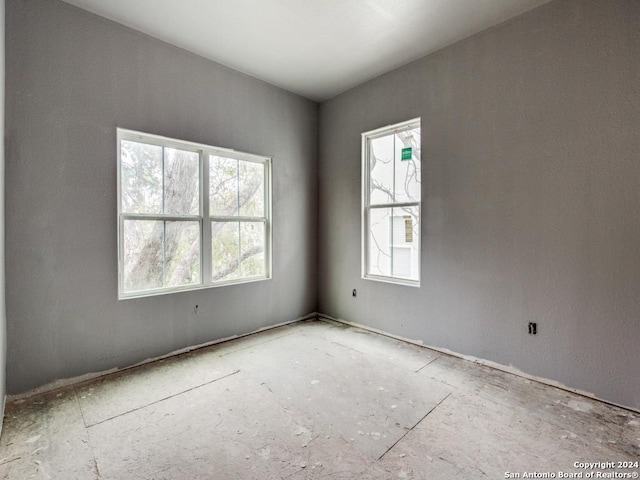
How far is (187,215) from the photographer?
3.25 m

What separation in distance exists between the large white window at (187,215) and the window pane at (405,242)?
61.5 inches

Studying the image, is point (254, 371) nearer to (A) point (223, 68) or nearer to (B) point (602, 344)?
(B) point (602, 344)

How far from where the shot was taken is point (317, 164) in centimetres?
452

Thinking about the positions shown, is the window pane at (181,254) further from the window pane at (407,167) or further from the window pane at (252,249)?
the window pane at (407,167)

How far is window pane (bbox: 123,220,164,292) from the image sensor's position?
2.90 m

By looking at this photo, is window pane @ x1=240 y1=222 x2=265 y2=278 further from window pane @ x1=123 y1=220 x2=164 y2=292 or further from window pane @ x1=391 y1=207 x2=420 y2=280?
window pane @ x1=391 y1=207 x2=420 y2=280

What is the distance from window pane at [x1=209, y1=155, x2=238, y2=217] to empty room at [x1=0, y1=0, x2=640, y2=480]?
0.03 m

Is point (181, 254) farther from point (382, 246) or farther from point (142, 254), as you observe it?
point (382, 246)

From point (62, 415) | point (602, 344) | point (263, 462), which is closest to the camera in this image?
point (263, 462)

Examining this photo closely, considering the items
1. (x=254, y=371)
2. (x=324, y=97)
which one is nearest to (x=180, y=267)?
(x=254, y=371)

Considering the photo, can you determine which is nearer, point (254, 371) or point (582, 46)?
point (582, 46)

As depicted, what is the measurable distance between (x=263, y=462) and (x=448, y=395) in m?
1.45

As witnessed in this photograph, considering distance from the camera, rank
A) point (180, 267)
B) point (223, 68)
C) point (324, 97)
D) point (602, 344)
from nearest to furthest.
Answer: point (602, 344), point (180, 267), point (223, 68), point (324, 97)

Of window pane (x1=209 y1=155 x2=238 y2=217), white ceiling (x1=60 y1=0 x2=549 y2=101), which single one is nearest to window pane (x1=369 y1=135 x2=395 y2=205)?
white ceiling (x1=60 y1=0 x2=549 y2=101)
